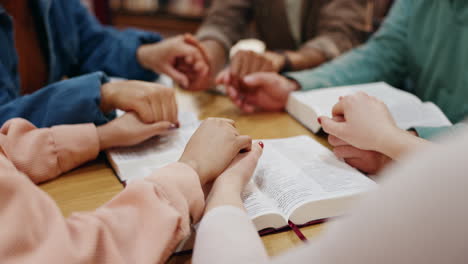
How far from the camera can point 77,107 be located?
28.7 inches

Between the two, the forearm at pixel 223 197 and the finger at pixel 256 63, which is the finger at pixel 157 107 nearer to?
the forearm at pixel 223 197

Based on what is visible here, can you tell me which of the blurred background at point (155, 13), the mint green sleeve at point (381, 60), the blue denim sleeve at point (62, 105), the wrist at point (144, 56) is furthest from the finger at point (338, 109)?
the blurred background at point (155, 13)

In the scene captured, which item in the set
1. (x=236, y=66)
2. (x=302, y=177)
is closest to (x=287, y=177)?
(x=302, y=177)

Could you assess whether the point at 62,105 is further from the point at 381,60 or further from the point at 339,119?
the point at 381,60

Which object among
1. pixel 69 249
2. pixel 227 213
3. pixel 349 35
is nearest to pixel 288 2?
pixel 349 35

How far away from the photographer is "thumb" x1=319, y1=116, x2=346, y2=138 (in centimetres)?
68

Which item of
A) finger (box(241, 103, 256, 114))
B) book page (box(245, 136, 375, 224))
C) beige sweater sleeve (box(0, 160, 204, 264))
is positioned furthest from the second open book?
finger (box(241, 103, 256, 114))

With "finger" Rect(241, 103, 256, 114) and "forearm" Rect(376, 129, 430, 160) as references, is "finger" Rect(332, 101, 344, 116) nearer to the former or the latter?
"forearm" Rect(376, 129, 430, 160)

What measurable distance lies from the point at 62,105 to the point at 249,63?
0.51 metres

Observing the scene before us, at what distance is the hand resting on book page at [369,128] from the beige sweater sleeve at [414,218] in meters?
0.36

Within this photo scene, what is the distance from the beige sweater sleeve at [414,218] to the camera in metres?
0.23

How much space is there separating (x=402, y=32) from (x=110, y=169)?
2.74ft

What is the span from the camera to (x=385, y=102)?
0.83 meters

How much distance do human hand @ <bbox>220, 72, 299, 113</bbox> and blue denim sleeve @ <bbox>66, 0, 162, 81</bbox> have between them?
0.31m
